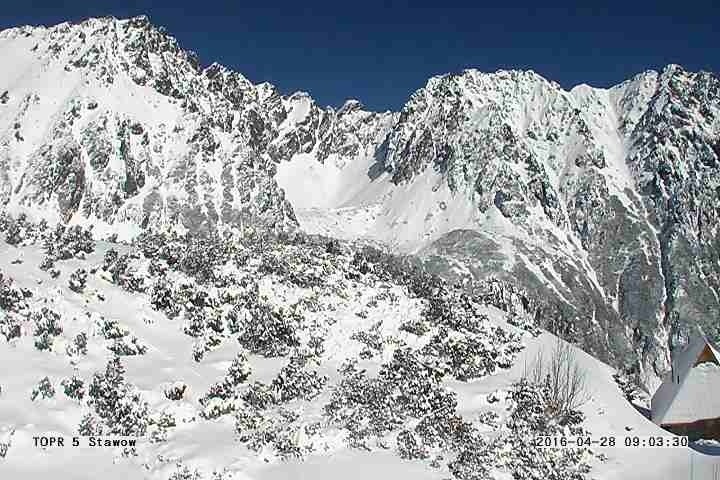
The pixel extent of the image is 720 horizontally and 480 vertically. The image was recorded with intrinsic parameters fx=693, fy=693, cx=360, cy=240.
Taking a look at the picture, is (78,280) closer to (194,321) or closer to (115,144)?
(194,321)

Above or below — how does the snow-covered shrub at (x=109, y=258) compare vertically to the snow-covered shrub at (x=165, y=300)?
above

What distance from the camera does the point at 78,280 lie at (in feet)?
85.1

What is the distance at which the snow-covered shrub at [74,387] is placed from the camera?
62.8 ft

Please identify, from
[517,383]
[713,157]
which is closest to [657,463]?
[517,383]

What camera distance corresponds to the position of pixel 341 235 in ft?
508

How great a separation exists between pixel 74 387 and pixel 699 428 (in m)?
25.1

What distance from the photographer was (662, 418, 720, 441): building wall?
29.5 m

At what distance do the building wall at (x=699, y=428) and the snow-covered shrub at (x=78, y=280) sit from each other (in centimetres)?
2443

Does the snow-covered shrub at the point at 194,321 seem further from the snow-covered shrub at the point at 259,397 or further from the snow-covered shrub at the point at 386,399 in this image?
the snow-covered shrub at the point at 386,399

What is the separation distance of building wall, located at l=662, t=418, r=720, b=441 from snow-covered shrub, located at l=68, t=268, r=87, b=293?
80.1 feet

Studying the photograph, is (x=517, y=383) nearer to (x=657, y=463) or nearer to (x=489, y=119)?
(x=657, y=463)

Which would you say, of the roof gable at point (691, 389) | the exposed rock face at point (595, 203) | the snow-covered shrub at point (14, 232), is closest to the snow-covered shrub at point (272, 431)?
the snow-covered shrub at point (14, 232)

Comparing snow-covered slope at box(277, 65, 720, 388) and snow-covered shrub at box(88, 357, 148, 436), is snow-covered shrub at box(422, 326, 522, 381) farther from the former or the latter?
snow-covered slope at box(277, 65, 720, 388)

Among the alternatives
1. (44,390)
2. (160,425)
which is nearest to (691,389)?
(160,425)
